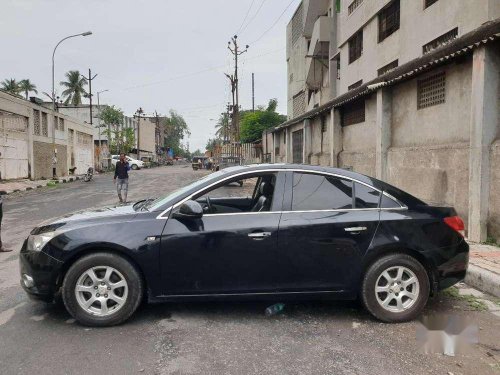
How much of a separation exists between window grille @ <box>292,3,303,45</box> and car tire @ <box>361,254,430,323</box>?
34.5m

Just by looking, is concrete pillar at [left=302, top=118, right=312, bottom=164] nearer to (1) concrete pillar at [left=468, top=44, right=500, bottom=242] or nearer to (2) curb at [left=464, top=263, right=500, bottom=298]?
(1) concrete pillar at [left=468, top=44, right=500, bottom=242]

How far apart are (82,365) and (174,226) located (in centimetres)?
142

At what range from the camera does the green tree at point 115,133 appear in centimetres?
5444

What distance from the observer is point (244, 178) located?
4609mm

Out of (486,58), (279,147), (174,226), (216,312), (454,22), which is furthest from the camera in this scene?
(279,147)

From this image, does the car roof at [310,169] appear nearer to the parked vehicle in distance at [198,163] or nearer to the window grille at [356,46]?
the window grille at [356,46]

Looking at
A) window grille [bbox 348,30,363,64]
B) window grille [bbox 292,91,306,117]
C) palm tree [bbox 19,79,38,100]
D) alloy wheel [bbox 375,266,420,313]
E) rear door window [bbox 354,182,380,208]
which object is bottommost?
alloy wheel [bbox 375,266,420,313]

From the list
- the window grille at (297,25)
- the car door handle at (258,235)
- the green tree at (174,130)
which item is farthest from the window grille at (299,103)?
the green tree at (174,130)

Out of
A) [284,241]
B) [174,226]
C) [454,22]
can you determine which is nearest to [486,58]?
[284,241]

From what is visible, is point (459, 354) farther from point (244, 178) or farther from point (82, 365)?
A: point (82, 365)

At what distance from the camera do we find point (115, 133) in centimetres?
5550

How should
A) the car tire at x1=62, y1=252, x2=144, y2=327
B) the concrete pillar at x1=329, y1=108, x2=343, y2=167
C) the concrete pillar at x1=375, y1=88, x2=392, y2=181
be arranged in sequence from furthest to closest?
the concrete pillar at x1=329, y1=108, x2=343, y2=167 → the concrete pillar at x1=375, y1=88, x2=392, y2=181 → the car tire at x1=62, y1=252, x2=144, y2=327

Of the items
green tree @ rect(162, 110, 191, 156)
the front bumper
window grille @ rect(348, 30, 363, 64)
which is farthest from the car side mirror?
green tree @ rect(162, 110, 191, 156)

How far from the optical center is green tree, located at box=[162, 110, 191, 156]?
12685 centimetres
